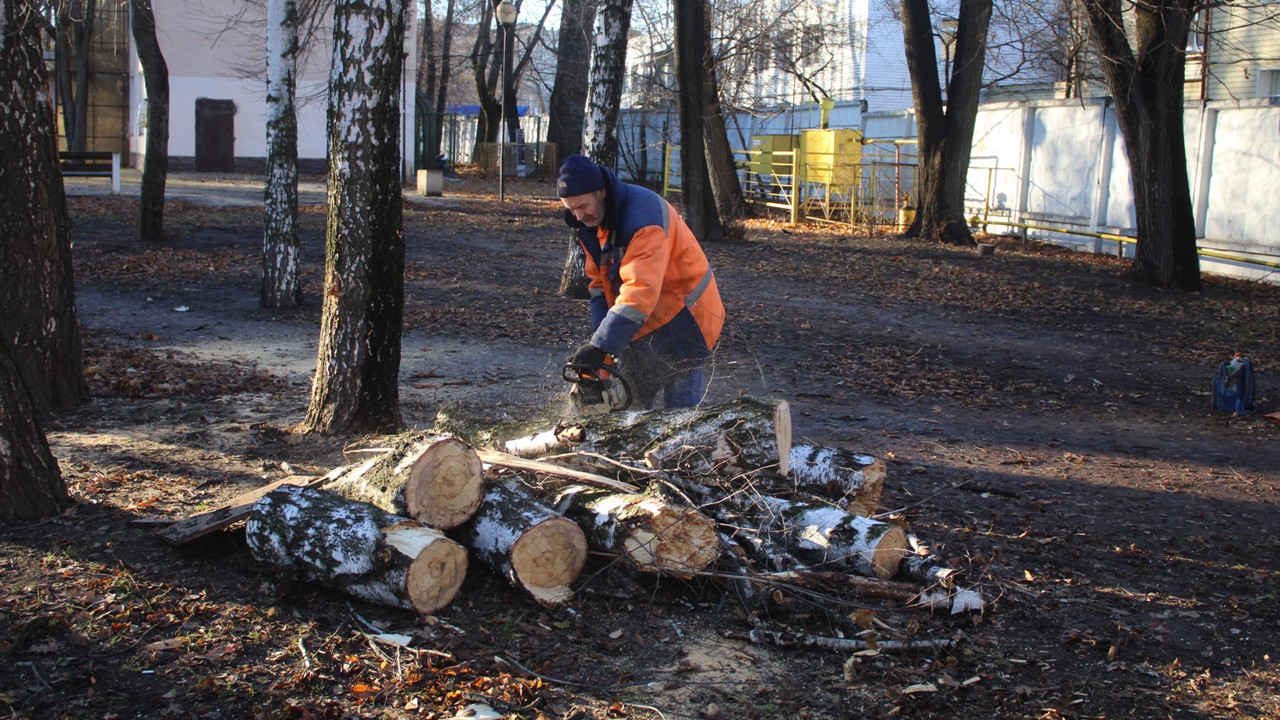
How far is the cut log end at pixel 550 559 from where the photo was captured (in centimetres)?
393

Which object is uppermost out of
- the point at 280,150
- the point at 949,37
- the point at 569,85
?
the point at 569,85

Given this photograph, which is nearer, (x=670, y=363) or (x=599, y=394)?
(x=599, y=394)

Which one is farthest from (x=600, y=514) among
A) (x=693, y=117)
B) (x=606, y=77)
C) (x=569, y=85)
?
(x=569, y=85)

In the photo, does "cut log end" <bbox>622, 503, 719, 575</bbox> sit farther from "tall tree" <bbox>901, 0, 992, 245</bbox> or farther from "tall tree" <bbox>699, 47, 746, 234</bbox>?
"tall tree" <bbox>699, 47, 746, 234</bbox>

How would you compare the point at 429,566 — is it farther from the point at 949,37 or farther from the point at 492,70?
the point at 492,70

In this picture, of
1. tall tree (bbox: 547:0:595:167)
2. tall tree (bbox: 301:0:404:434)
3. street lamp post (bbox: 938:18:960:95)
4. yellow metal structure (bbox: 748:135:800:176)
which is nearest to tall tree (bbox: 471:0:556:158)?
tall tree (bbox: 547:0:595:167)

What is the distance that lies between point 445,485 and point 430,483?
0.07 metres

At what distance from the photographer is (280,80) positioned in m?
10.4

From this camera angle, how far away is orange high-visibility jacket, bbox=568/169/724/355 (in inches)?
186

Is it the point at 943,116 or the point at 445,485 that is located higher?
the point at 943,116

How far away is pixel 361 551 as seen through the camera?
3785mm

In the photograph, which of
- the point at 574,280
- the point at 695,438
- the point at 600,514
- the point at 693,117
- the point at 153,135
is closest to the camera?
the point at 600,514

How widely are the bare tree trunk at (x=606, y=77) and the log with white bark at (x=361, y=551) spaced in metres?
7.79

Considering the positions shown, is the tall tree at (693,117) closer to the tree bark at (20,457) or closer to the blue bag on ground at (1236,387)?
the blue bag on ground at (1236,387)
